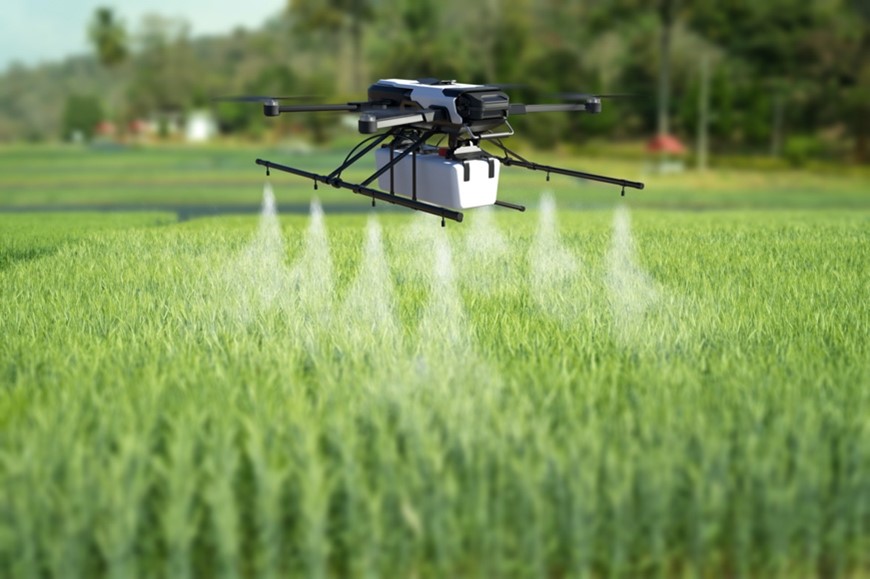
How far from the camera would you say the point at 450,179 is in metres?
7.84

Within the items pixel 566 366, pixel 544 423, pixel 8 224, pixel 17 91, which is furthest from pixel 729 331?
pixel 17 91

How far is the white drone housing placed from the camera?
25.7ft

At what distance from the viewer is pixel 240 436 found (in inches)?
222

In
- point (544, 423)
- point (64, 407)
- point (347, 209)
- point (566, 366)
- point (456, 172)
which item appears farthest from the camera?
point (347, 209)

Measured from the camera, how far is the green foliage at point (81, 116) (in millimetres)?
92750

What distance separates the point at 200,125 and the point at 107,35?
33.1m

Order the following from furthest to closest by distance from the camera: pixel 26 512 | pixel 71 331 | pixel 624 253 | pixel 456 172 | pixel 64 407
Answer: pixel 624 253 < pixel 71 331 < pixel 456 172 < pixel 64 407 < pixel 26 512

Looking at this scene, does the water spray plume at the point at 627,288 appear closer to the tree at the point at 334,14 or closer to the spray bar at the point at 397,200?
the spray bar at the point at 397,200

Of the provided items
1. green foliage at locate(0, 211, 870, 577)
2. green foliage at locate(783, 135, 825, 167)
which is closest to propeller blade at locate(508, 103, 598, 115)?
green foliage at locate(0, 211, 870, 577)

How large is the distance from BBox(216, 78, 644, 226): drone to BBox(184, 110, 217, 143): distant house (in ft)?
266

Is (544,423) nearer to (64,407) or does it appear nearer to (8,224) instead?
(64,407)

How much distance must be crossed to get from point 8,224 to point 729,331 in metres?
17.3

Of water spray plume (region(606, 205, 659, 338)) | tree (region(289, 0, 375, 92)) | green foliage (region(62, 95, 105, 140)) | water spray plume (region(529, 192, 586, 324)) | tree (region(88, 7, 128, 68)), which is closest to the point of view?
water spray plume (region(606, 205, 659, 338))

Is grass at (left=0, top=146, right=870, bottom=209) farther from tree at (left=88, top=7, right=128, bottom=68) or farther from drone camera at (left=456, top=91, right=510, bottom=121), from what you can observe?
tree at (left=88, top=7, right=128, bottom=68)
